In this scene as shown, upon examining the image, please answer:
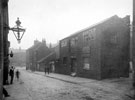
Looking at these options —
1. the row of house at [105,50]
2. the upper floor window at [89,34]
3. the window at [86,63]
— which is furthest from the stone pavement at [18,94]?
the upper floor window at [89,34]

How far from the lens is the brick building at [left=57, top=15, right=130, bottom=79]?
1911 cm

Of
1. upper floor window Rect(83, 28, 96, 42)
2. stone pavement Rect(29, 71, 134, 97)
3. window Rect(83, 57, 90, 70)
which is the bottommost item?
stone pavement Rect(29, 71, 134, 97)

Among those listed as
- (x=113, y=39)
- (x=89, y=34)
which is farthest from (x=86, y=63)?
(x=113, y=39)

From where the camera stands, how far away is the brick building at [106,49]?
19.1m

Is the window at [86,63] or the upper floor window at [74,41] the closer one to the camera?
the window at [86,63]

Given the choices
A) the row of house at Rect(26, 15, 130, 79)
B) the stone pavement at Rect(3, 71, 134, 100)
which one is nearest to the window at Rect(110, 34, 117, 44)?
the row of house at Rect(26, 15, 130, 79)

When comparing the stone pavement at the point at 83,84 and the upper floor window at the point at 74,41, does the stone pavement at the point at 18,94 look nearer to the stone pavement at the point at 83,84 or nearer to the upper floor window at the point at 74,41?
the stone pavement at the point at 83,84

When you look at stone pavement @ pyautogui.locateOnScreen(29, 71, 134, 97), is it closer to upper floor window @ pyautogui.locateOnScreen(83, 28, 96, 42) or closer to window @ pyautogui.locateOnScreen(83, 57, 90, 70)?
window @ pyautogui.locateOnScreen(83, 57, 90, 70)

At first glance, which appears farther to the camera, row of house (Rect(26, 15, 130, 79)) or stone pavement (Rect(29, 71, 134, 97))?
row of house (Rect(26, 15, 130, 79))

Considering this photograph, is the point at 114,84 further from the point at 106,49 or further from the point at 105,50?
the point at 106,49

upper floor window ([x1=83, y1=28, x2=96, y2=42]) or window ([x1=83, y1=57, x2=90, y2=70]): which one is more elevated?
upper floor window ([x1=83, y1=28, x2=96, y2=42])

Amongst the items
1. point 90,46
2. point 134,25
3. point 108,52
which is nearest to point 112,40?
point 108,52

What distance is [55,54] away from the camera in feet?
156

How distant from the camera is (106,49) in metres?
19.3
